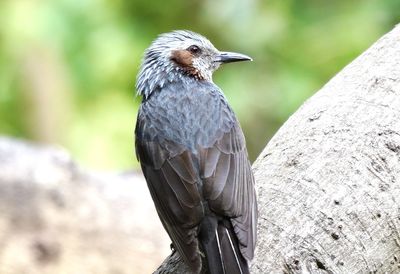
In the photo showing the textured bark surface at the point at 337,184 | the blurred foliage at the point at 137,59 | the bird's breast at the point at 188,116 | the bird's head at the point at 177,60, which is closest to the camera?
the textured bark surface at the point at 337,184

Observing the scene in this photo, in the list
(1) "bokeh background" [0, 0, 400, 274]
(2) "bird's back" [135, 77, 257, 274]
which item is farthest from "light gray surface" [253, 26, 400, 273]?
(1) "bokeh background" [0, 0, 400, 274]

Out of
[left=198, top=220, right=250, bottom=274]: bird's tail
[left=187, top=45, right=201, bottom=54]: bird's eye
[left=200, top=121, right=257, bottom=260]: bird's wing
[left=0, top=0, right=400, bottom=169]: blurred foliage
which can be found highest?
[left=0, top=0, right=400, bottom=169]: blurred foliage

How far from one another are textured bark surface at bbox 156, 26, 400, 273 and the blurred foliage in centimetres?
478

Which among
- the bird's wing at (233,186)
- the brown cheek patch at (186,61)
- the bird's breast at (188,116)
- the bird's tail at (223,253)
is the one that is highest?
the brown cheek patch at (186,61)

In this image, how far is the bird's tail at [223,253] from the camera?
4.43m

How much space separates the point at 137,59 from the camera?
33.0 ft

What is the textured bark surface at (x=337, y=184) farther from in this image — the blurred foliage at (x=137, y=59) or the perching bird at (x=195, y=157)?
the blurred foliage at (x=137, y=59)

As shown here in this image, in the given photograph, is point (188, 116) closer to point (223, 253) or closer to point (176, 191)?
point (176, 191)

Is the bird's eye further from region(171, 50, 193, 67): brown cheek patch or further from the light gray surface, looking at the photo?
the light gray surface

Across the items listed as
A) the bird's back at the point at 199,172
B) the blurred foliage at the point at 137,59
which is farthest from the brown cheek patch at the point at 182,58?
the blurred foliage at the point at 137,59

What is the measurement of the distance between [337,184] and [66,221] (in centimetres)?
313

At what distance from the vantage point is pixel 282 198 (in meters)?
4.59

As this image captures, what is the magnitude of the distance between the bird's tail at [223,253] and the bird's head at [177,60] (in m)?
1.59

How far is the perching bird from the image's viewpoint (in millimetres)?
4598
